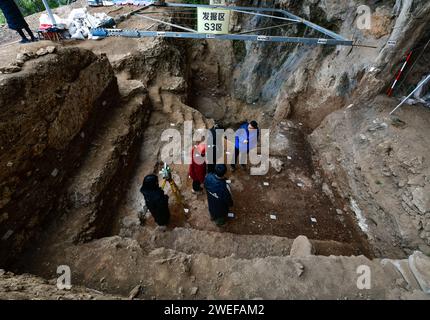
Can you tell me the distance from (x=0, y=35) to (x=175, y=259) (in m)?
15.0

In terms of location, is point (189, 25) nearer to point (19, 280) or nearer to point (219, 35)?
point (219, 35)

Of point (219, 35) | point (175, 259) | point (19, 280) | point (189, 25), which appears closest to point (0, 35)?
point (189, 25)

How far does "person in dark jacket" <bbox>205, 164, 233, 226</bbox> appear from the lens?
4.37 m

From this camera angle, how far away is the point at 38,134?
13.5ft

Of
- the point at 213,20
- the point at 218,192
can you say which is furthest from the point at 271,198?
the point at 213,20

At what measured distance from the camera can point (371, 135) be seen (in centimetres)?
588

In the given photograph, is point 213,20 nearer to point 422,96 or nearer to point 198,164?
point 198,164

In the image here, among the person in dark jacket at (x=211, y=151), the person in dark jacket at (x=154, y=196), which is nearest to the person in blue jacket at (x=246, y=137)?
the person in dark jacket at (x=211, y=151)
